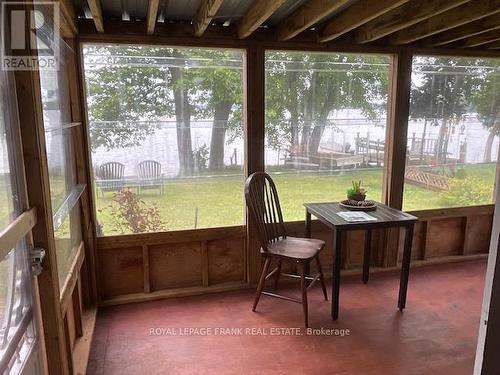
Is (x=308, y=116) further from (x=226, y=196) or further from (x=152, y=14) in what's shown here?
(x=152, y=14)

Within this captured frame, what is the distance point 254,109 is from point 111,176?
122 centimetres

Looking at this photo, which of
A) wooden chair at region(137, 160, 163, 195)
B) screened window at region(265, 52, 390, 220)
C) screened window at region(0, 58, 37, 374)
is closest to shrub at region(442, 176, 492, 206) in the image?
screened window at region(265, 52, 390, 220)

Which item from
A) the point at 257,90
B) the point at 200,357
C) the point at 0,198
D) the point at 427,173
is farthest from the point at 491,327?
the point at 427,173

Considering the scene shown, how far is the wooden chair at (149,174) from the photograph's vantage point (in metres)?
2.86

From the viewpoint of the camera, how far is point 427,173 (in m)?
3.56

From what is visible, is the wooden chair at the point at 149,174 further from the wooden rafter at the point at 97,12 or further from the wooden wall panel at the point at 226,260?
the wooden rafter at the point at 97,12

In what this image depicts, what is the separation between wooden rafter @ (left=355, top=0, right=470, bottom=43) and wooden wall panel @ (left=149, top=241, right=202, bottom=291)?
83.2 inches

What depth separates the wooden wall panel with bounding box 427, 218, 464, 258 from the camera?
3.70m

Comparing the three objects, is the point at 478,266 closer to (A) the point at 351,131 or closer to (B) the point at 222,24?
(A) the point at 351,131

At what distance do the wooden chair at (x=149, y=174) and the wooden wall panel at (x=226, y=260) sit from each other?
2.22ft

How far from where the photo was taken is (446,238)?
12.3 ft

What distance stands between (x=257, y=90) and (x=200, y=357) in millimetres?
1949

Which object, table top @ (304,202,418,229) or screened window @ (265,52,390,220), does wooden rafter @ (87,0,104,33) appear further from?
table top @ (304,202,418,229)

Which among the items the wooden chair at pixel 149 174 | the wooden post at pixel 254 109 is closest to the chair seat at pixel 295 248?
the wooden post at pixel 254 109
